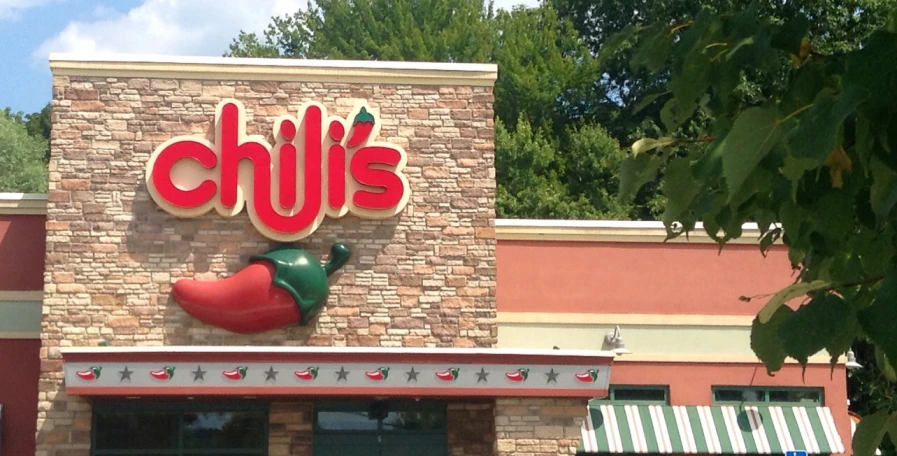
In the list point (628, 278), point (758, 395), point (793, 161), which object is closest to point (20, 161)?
point (628, 278)

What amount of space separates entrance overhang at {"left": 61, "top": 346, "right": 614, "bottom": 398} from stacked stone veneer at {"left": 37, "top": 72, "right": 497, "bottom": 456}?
1.04 m

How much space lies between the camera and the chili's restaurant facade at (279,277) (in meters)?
17.6

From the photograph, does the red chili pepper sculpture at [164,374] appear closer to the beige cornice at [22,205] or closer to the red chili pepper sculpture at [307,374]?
the red chili pepper sculpture at [307,374]

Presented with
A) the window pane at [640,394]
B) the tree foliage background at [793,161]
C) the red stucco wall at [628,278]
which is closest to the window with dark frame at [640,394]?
the window pane at [640,394]

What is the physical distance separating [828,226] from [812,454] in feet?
55.5

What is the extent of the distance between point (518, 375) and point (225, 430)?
4.43 metres

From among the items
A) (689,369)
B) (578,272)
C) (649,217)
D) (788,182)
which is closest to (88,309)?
(578,272)

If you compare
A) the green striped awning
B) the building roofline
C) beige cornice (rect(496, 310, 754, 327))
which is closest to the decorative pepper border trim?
the green striped awning

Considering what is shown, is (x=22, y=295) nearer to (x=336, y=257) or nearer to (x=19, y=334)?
(x=19, y=334)

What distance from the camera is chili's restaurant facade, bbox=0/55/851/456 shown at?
693 inches

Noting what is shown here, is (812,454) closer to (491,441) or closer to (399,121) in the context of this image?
(491,441)

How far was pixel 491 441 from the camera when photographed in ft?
61.7

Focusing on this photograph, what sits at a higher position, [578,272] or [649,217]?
[649,217]

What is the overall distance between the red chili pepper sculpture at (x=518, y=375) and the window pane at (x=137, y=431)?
4.92m
